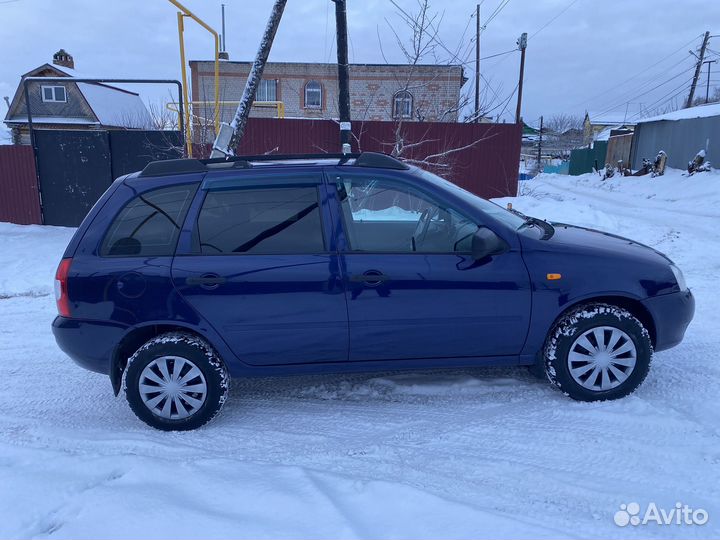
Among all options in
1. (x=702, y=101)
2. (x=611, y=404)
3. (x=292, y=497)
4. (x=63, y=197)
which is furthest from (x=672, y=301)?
(x=702, y=101)

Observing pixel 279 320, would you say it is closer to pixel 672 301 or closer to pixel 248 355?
pixel 248 355

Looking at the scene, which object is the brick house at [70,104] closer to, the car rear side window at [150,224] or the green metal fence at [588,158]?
the green metal fence at [588,158]

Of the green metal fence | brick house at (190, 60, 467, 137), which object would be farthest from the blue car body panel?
the green metal fence

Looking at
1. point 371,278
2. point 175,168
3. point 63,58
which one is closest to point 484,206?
point 371,278

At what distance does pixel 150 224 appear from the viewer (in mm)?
3467

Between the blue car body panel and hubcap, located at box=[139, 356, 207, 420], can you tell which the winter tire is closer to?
hubcap, located at box=[139, 356, 207, 420]

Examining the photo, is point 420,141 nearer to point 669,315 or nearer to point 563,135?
point 669,315

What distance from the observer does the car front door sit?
3.38 metres

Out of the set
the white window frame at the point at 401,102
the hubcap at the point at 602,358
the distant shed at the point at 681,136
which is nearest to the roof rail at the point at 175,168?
the hubcap at the point at 602,358

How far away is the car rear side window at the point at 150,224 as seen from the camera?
3.41m

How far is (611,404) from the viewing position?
3514 millimetres

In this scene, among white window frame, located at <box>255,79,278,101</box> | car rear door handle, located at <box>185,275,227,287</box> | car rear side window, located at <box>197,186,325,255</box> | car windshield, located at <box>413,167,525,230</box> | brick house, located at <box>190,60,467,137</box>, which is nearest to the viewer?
car rear door handle, located at <box>185,275,227,287</box>

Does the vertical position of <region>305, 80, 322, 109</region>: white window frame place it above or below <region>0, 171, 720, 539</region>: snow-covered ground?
above

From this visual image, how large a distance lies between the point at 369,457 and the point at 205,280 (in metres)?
1.49
